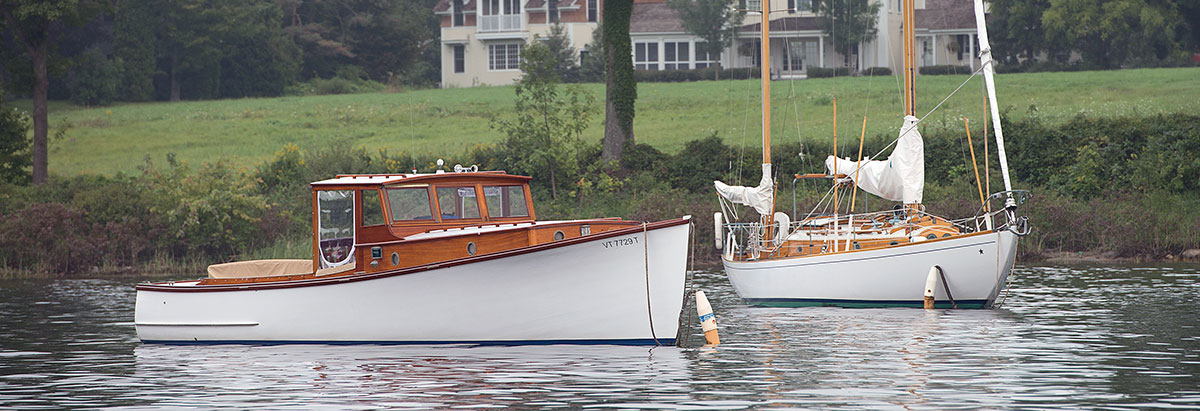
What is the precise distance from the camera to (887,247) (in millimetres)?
26219

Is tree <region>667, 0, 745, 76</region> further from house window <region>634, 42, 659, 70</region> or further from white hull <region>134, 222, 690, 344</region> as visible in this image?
white hull <region>134, 222, 690, 344</region>

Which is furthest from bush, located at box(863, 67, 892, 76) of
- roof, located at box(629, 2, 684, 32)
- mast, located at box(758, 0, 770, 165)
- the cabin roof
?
the cabin roof

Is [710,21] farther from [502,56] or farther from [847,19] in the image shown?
[502,56]

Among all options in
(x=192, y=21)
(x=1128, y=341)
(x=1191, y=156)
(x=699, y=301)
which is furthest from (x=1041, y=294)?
(x=192, y=21)

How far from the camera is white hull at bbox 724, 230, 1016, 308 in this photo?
2550cm

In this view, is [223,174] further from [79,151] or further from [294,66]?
[294,66]

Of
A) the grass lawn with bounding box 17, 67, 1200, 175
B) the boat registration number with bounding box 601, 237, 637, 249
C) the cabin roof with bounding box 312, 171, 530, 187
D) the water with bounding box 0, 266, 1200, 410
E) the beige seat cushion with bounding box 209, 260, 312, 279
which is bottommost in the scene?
the water with bounding box 0, 266, 1200, 410

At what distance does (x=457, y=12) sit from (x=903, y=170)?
69620 mm

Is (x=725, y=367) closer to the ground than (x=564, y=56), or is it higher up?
closer to the ground

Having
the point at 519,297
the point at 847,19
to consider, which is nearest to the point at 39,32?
the point at 519,297

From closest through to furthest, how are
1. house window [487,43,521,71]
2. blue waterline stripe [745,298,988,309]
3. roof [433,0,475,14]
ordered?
1. blue waterline stripe [745,298,988,309]
2. house window [487,43,521,71]
3. roof [433,0,475,14]

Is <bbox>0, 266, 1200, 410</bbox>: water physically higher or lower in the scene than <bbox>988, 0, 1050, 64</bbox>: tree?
lower

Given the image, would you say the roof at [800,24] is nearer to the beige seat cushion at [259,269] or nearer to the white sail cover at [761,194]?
the white sail cover at [761,194]

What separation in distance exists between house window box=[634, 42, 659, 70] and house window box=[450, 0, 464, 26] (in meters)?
12.7
